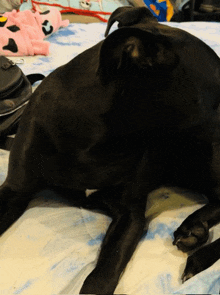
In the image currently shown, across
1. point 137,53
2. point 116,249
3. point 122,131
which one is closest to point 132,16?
point 137,53

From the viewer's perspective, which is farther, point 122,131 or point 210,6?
point 210,6

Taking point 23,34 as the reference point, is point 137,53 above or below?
above

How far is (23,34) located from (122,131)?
1.37m

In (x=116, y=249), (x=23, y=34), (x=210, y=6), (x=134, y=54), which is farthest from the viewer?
(x=210, y=6)

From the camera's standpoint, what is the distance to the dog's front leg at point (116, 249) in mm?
693

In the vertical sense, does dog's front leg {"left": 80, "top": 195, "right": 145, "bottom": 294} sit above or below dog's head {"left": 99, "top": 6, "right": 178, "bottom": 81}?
below

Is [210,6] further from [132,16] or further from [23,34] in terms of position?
[132,16]

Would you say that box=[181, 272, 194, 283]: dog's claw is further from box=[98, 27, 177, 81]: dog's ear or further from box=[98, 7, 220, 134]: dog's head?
box=[98, 27, 177, 81]: dog's ear

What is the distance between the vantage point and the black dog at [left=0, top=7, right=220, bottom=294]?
68 centimetres

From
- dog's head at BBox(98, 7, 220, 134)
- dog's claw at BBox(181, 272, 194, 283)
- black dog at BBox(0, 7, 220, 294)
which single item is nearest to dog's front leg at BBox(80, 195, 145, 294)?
black dog at BBox(0, 7, 220, 294)

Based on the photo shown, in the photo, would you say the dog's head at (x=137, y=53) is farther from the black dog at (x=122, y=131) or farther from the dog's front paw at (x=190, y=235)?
the dog's front paw at (x=190, y=235)

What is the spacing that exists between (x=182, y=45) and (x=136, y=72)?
0.11 meters

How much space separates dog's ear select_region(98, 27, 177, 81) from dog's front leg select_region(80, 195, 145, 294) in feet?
1.24

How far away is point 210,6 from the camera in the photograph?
143 inches
